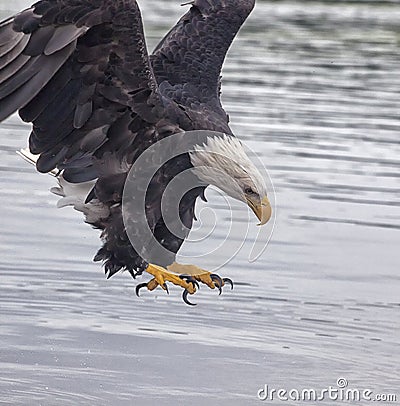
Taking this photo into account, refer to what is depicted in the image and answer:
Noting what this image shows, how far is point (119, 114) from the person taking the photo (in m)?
6.34

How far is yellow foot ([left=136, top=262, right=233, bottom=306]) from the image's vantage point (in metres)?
6.76

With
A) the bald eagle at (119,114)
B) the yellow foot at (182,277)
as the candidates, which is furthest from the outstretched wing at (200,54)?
the yellow foot at (182,277)

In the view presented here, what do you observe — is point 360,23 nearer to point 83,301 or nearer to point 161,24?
point 161,24

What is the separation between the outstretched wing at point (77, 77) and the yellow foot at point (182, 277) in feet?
2.27

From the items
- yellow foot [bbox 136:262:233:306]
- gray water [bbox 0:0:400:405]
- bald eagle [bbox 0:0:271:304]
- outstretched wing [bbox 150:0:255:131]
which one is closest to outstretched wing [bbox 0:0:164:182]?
bald eagle [bbox 0:0:271:304]

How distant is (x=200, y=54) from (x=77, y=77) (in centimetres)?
129

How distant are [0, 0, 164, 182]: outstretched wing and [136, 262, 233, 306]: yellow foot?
69cm

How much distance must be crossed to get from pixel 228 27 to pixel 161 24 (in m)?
11.2

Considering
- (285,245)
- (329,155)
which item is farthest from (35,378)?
(329,155)

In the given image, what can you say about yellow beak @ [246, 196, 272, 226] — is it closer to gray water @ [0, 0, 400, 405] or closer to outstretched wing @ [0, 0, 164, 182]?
outstretched wing @ [0, 0, 164, 182]

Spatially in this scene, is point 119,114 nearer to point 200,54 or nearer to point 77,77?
point 77,77

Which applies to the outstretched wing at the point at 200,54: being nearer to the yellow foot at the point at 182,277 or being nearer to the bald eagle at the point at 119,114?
the bald eagle at the point at 119,114

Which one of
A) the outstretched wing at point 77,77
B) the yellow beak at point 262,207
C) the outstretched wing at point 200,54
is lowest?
the yellow beak at point 262,207

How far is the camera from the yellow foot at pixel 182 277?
676cm
